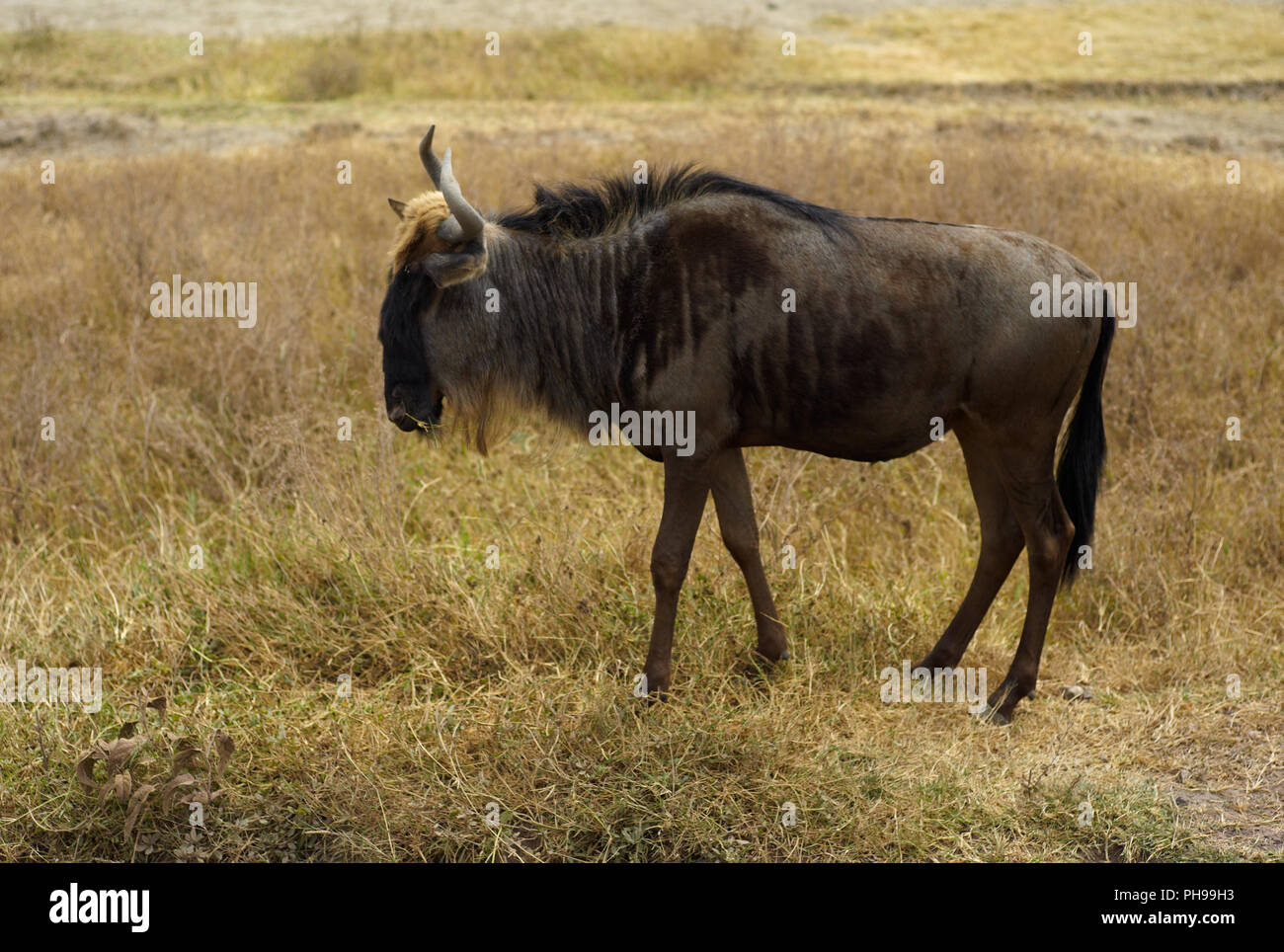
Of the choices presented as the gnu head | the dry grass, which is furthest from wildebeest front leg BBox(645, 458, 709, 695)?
the dry grass

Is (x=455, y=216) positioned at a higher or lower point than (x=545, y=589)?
higher

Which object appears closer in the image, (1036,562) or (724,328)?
(724,328)

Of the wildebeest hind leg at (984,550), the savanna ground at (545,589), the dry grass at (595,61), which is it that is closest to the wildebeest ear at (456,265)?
the savanna ground at (545,589)

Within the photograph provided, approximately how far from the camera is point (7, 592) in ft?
19.0

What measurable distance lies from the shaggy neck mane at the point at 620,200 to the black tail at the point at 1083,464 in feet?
4.20

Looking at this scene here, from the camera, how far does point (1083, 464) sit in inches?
199

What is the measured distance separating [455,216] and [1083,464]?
2.73 metres

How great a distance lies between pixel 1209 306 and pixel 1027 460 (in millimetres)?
4374

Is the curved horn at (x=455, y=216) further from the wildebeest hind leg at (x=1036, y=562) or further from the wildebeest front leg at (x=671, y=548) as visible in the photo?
the wildebeest hind leg at (x=1036, y=562)

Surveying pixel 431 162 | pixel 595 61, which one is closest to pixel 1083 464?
pixel 431 162

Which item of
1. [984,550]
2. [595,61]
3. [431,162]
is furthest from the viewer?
[595,61]

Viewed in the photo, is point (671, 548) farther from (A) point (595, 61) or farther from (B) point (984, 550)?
(A) point (595, 61)

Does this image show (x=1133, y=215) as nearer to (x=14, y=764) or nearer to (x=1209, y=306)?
(x=1209, y=306)

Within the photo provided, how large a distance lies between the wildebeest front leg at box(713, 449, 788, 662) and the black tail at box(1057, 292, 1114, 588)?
50.2 inches
